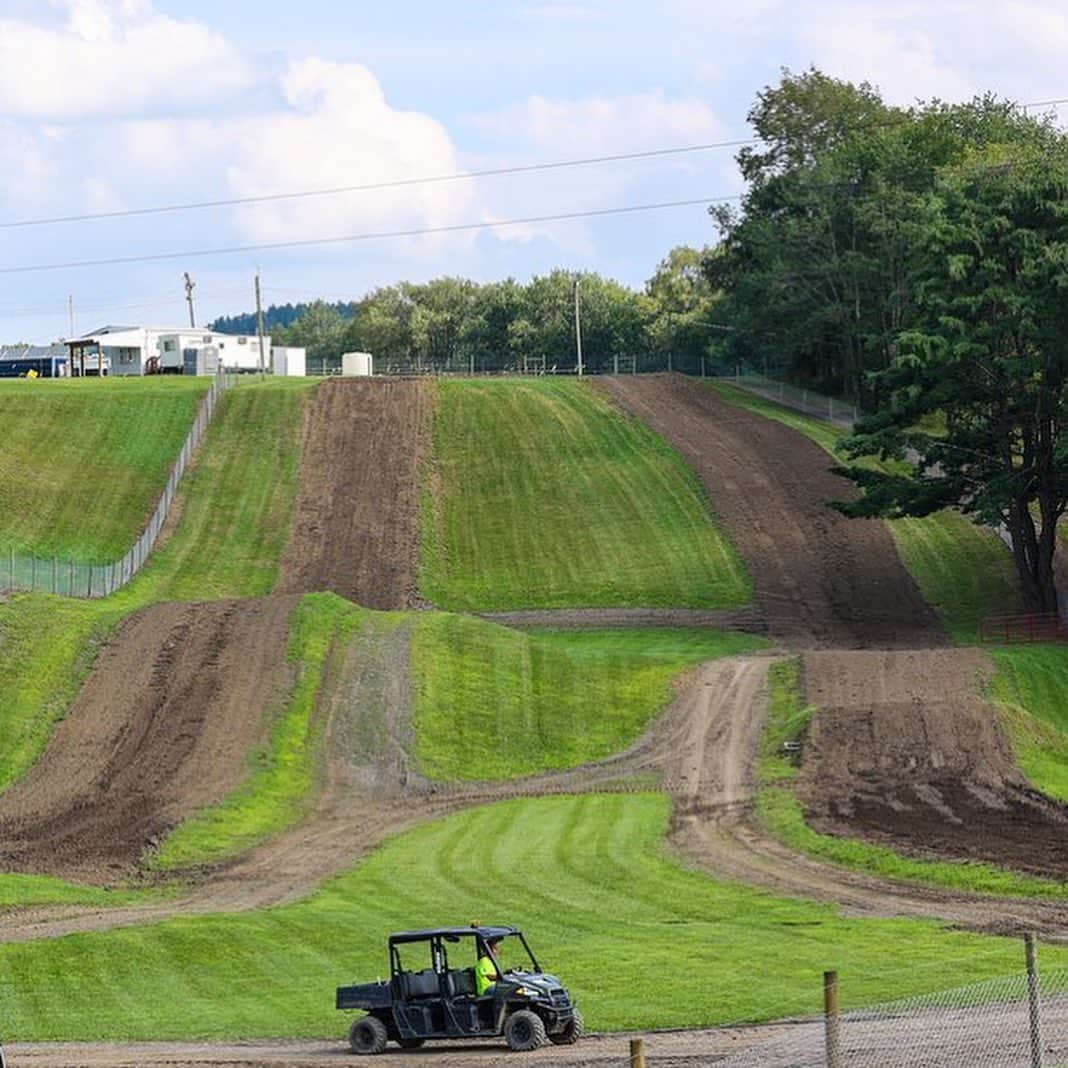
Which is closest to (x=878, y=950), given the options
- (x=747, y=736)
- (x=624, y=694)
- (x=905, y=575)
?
(x=747, y=736)

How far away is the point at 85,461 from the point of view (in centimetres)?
10019

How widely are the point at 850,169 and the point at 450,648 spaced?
64056mm

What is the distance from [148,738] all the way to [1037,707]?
2723 cm

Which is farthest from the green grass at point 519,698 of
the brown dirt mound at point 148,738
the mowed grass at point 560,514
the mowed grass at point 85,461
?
the mowed grass at point 85,461

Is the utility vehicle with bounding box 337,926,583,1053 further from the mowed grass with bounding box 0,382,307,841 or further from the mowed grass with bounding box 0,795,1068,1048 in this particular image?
the mowed grass with bounding box 0,382,307,841

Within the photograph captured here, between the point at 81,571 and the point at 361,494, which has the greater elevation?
the point at 361,494

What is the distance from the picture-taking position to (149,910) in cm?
4153

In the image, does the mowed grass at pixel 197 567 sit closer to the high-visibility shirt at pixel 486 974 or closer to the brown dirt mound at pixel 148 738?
the brown dirt mound at pixel 148 738

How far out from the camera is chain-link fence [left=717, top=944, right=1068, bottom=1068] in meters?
22.9

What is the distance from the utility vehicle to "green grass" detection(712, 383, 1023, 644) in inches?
2025

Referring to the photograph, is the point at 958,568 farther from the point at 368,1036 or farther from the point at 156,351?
the point at 156,351

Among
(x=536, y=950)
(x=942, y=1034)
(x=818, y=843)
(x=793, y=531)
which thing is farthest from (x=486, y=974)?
(x=793, y=531)

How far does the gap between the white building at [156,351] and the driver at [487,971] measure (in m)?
128

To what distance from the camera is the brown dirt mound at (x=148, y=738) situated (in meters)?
→ 49.2
